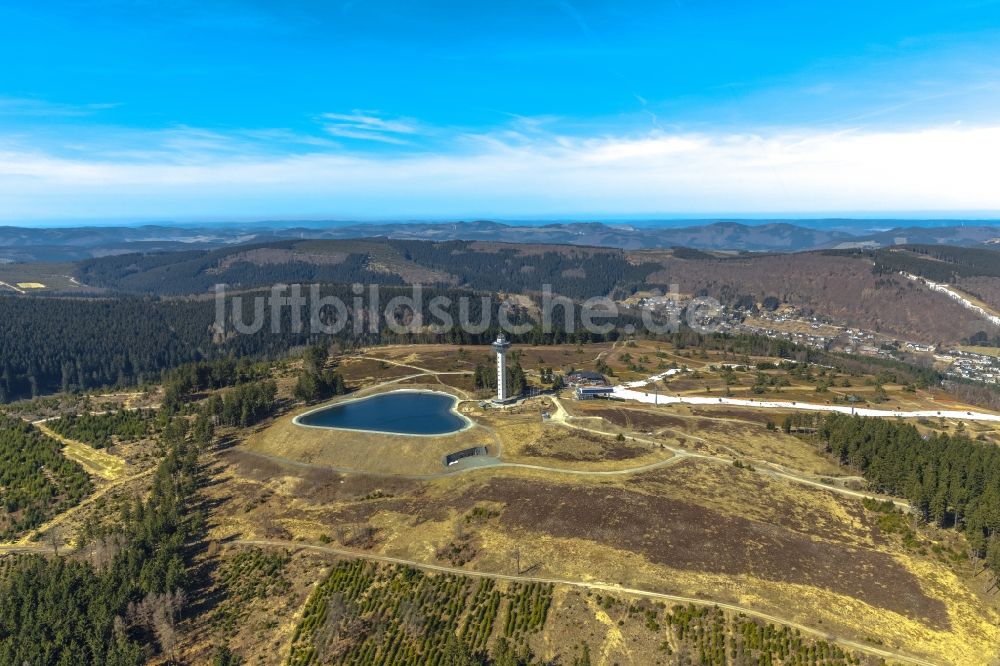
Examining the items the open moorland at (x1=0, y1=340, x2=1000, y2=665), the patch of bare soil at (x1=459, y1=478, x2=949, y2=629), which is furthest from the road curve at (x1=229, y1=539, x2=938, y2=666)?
the patch of bare soil at (x1=459, y1=478, x2=949, y2=629)

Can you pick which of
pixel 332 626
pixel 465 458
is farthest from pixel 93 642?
pixel 465 458

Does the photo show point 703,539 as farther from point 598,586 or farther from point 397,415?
point 397,415

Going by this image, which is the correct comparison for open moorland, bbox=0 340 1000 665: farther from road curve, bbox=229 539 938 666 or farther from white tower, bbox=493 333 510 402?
white tower, bbox=493 333 510 402

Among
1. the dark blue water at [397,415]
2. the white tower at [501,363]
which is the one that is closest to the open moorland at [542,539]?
the dark blue water at [397,415]

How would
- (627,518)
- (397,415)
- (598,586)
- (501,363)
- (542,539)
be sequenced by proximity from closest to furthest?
(598,586) → (542,539) → (627,518) → (397,415) → (501,363)

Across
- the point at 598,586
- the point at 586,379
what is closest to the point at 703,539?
the point at 598,586

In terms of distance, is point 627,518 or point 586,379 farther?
point 586,379

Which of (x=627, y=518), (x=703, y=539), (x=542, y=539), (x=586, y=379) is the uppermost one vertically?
(x=586, y=379)

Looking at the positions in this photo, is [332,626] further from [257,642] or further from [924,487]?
[924,487]
